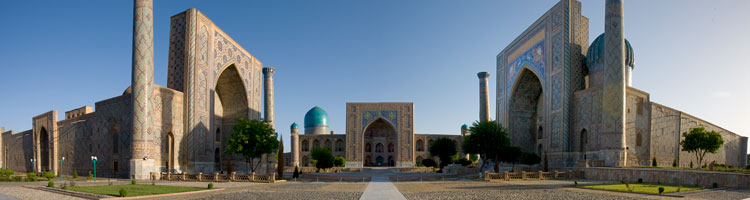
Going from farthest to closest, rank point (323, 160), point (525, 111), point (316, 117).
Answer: point (316, 117), point (525, 111), point (323, 160)

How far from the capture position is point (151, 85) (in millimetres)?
23031

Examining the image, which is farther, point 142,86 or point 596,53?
point 596,53

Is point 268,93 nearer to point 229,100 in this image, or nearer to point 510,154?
point 229,100

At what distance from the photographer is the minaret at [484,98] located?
4491 centimetres

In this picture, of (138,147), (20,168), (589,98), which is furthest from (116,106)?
(589,98)

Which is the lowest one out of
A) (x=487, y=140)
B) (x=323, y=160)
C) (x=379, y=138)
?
(x=323, y=160)

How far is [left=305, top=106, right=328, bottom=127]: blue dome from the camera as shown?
61500 mm

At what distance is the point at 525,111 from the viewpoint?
39.1m

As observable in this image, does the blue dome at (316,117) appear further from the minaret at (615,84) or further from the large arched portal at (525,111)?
the minaret at (615,84)

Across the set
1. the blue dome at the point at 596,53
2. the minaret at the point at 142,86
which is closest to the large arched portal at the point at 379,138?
the blue dome at the point at 596,53

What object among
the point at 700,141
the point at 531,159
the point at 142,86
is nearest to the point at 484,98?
the point at 531,159

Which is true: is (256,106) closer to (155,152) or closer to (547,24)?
(155,152)

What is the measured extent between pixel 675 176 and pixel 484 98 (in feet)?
92.4

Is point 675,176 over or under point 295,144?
over
